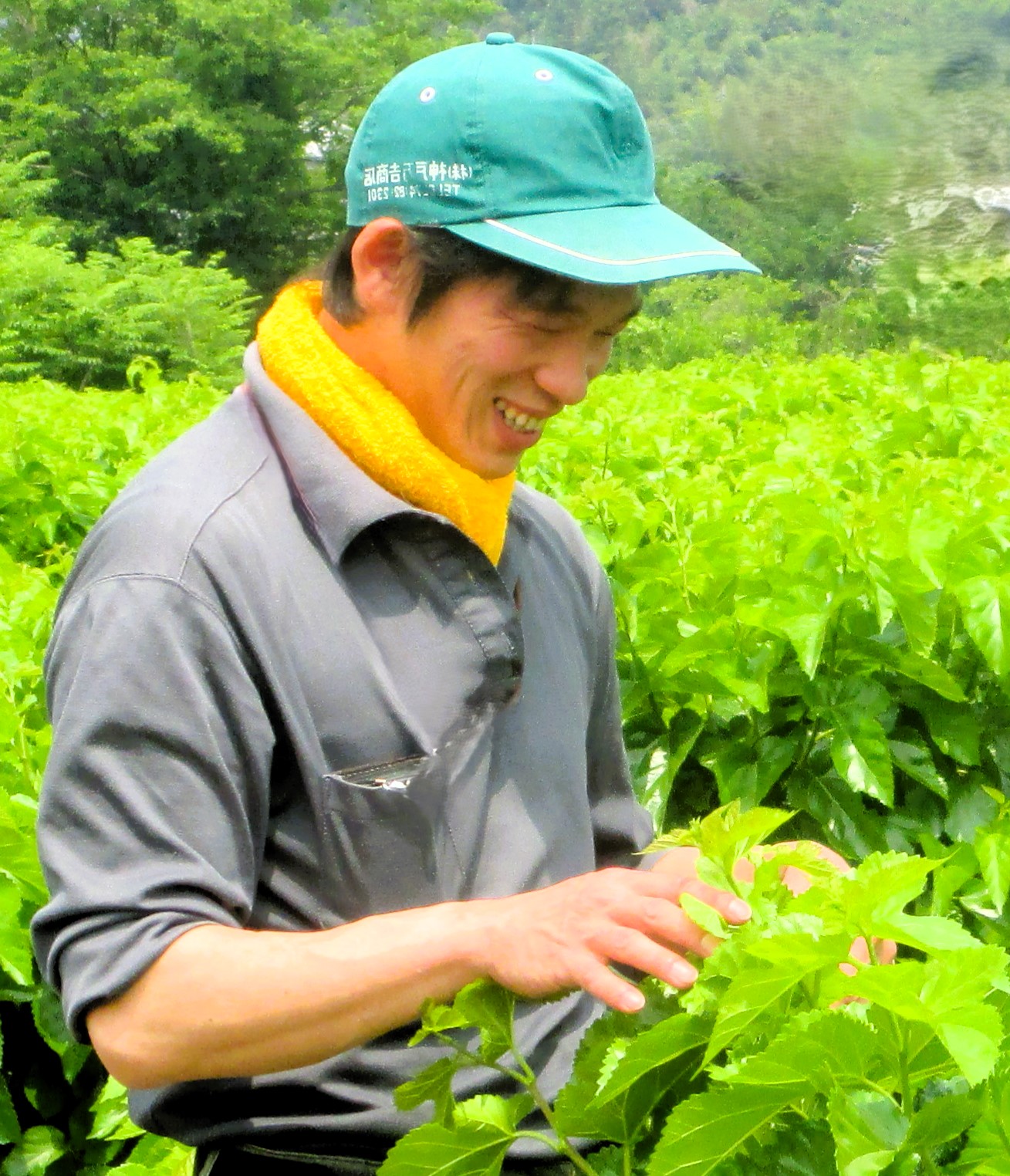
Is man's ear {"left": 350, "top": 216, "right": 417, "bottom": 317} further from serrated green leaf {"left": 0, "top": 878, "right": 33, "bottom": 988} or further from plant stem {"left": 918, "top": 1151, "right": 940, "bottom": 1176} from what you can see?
plant stem {"left": 918, "top": 1151, "right": 940, "bottom": 1176}

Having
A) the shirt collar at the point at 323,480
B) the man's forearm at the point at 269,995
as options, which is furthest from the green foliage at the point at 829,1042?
the shirt collar at the point at 323,480

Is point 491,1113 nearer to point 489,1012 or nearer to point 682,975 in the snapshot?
point 489,1012

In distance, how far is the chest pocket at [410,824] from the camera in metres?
1.63

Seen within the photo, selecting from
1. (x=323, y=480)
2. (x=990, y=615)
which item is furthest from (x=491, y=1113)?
(x=990, y=615)

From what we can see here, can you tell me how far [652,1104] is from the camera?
1.19m

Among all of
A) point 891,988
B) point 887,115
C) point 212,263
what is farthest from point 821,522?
point 212,263

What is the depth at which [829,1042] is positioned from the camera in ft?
3.10

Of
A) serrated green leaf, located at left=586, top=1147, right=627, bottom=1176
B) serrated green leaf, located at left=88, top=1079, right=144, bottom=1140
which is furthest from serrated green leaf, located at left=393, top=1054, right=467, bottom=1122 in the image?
serrated green leaf, located at left=88, top=1079, right=144, bottom=1140

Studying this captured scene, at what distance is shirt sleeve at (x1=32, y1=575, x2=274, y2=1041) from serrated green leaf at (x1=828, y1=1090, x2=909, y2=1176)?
2.29 feet

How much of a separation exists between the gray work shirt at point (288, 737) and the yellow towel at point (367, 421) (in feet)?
0.08

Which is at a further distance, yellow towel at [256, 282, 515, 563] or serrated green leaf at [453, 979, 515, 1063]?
yellow towel at [256, 282, 515, 563]

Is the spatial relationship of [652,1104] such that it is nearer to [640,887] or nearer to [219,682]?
[640,887]

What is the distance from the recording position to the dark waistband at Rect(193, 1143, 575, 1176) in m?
1.67

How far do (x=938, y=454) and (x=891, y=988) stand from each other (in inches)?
138
